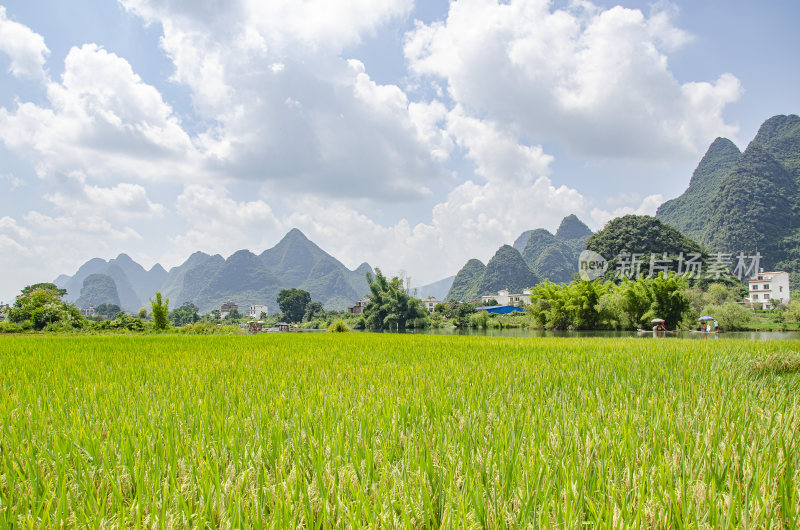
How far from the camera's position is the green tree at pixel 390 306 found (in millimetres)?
45031

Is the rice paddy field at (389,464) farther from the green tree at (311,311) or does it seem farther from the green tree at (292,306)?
the green tree at (292,306)

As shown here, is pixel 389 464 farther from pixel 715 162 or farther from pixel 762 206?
pixel 715 162

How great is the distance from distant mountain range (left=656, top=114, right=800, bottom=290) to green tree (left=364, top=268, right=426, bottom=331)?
222 feet

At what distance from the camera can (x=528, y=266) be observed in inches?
5699

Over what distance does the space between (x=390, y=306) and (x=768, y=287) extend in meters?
61.1

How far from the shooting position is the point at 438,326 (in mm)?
53594

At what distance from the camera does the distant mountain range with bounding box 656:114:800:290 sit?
76688 millimetres

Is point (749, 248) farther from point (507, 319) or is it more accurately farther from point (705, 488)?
point (705, 488)

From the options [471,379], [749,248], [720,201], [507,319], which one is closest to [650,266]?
[507,319]

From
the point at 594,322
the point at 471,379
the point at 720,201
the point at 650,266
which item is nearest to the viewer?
the point at 471,379

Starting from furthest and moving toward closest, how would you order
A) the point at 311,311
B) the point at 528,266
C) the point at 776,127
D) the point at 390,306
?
the point at 528,266, the point at 776,127, the point at 311,311, the point at 390,306

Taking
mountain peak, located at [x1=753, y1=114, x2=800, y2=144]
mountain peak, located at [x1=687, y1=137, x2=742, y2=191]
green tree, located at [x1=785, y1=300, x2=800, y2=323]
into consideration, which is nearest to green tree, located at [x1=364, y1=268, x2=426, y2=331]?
green tree, located at [x1=785, y1=300, x2=800, y2=323]

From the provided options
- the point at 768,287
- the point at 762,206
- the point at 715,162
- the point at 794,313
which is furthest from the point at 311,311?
the point at 715,162

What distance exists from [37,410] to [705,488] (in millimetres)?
2688
